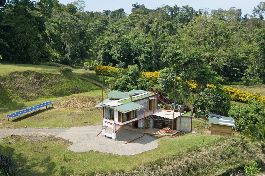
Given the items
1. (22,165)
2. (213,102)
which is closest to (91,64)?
(213,102)

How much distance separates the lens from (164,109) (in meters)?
36.6

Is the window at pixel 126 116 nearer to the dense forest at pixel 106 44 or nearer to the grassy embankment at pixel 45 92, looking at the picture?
the grassy embankment at pixel 45 92

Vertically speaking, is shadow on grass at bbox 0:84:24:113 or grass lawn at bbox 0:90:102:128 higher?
shadow on grass at bbox 0:84:24:113

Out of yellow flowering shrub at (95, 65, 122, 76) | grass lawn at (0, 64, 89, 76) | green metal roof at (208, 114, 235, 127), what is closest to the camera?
green metal roof at (208, 114, 235, 127)

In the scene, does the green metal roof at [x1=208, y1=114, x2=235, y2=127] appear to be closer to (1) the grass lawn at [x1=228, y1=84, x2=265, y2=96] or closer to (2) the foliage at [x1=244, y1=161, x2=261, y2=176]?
(2) the foliage at [x1=244, y1=161, x2=261, y2=176]

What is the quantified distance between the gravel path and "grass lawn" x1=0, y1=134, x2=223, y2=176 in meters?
0.81

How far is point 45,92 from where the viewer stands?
45062 mm

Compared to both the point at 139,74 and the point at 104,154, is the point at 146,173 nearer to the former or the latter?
the point at 104,154

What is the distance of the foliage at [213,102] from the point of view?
121 ft

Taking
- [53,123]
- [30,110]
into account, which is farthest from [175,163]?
[30,110]

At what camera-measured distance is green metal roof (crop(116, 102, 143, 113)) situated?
30569 millimetres

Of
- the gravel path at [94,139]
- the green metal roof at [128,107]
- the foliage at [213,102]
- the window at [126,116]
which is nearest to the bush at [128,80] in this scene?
the foliage at [213,102]

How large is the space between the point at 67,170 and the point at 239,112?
16702 millimetres

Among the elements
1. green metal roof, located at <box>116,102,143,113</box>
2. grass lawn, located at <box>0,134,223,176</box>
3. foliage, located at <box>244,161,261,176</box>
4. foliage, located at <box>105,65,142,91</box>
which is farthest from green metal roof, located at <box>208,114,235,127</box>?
foliage, located at <box>105,65,142,91</box>
